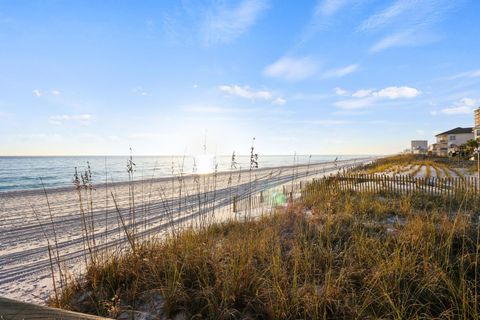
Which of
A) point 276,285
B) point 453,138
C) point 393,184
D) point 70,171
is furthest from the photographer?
point 453,138

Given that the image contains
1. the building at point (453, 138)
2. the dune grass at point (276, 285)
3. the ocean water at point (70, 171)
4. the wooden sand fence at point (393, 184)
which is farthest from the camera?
the building at point (453, 138)

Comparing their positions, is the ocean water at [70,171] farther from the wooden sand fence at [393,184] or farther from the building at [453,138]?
the building at [453,138]

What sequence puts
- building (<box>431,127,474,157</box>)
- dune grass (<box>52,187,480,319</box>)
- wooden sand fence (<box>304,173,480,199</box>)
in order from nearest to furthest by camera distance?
dune grass (<box>52,187,480,319</box>) < wooden sand fence (<box>304,173,480,199</box>) < building (<box>431,127,474,157</box>)

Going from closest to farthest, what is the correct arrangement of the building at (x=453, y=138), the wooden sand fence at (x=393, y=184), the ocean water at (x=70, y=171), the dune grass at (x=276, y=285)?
the dune grass at (x=276, y=285)
the wooden sand fence at (x=393, y=184)
the ocean water at (x=70, y=171)
the building at (x=453, y=138)

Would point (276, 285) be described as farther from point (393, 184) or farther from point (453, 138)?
point (453, 138)

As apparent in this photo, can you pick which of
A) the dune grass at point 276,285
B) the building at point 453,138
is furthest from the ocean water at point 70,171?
the building at point 453,138

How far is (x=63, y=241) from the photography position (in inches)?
300

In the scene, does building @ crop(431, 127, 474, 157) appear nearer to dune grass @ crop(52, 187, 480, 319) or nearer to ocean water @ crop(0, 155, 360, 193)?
ocean water @ crop(0, 155, 360, 193)

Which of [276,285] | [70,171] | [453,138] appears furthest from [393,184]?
[453,138]

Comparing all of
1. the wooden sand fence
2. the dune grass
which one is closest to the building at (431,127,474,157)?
the wooden sand fence

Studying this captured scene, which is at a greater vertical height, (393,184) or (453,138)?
(453,138)

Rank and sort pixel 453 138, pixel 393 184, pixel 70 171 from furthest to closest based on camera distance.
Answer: pixel 453 138, pixel 70 171, pixel 393 184

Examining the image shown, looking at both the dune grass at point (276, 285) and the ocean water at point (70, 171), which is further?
the ocean water at point (70, 171)

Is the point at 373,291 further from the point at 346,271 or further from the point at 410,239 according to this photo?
the point at 410,239
